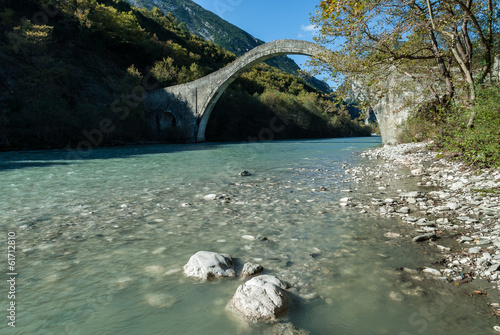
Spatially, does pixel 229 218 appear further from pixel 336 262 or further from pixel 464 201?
pixel 464 201

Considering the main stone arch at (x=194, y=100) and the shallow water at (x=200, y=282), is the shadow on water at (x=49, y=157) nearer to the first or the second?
the shallow water at (x=200, y=282)

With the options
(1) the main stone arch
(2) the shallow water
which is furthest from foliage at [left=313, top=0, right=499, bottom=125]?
(1) the main stone arch

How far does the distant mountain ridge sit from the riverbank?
12610cm

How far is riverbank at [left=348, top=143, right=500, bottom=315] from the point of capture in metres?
2.11

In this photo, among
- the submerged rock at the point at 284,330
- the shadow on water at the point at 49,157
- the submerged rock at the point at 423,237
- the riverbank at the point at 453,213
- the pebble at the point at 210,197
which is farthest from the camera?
the shadow on water at the point at 49,157

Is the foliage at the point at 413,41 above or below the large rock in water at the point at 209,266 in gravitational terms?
above

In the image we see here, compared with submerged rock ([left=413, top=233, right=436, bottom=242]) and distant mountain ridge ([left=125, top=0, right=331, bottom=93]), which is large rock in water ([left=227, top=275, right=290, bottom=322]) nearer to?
submerged rock ([left=413, top=233, right=436, bottom=242])

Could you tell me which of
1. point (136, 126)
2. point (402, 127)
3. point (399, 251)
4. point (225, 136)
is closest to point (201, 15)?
point (225, 136)

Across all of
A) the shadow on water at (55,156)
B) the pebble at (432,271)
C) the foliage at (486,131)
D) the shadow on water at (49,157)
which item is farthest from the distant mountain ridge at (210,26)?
the pebble at (432,271)

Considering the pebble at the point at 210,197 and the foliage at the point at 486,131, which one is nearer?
the foliage at the point at 486,131

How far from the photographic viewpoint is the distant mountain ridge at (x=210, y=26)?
422 feet

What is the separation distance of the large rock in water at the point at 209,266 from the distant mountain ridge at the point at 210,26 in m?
130

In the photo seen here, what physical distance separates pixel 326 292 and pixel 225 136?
3575 centimetres

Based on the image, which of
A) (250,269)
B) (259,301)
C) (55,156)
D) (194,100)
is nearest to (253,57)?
(194,100)
